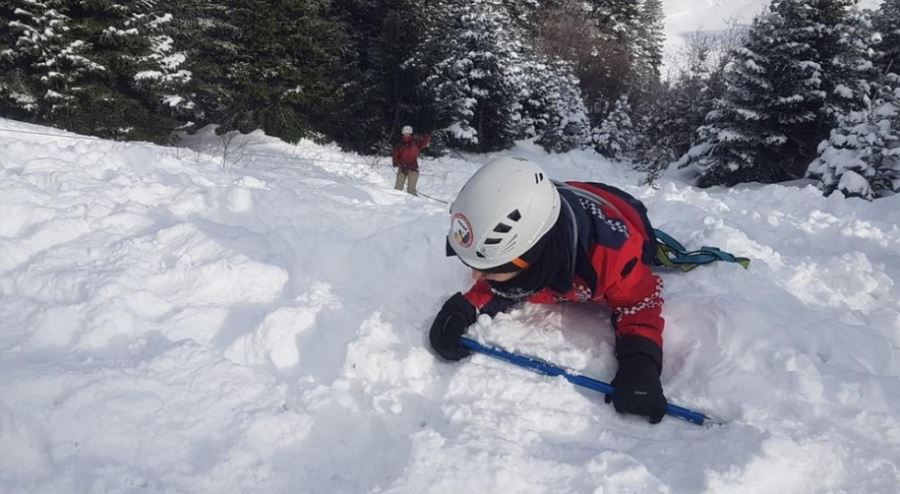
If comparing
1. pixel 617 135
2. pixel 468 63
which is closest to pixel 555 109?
pixel 617 135

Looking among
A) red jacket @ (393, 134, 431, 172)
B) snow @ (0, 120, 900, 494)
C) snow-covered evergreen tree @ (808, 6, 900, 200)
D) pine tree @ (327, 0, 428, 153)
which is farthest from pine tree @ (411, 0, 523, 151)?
snow @ (0, 120, 900, 494)

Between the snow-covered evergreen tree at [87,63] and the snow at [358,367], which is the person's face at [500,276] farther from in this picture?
the snow-covered evergreen tree at [87,63]

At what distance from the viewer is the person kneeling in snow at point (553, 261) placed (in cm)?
248

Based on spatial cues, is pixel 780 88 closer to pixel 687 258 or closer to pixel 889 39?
pixel 889 39

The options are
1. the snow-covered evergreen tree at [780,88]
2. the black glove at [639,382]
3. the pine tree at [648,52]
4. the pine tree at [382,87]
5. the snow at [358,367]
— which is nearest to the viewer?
the snow at [358,367]

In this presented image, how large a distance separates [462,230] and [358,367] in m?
0.82

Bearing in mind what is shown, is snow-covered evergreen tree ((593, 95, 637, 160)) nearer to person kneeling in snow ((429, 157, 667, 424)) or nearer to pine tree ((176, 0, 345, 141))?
pine tree ((176, 0, 345, 141))

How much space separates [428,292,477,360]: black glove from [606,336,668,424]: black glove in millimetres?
753

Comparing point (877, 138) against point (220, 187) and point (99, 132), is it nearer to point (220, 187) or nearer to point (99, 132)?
point (220, 187)

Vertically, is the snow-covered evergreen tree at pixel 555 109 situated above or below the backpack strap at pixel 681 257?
below

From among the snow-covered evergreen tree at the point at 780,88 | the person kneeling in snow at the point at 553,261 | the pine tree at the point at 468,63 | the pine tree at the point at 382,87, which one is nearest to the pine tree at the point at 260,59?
the pine tree at the point at 382,87

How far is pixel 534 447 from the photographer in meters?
2.13

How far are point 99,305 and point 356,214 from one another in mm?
2124

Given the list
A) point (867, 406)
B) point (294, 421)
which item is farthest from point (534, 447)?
point (867, 406)
